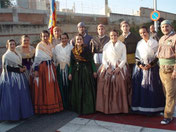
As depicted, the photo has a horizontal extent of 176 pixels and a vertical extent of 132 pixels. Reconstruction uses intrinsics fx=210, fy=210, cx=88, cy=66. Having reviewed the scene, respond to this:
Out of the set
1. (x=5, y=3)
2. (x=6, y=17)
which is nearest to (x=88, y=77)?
(x=6, y=17)

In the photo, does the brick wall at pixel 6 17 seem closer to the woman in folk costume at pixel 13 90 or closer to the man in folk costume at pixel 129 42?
the woman in folk costume at pixel 13 90

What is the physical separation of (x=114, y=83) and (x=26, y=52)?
80.1 inches

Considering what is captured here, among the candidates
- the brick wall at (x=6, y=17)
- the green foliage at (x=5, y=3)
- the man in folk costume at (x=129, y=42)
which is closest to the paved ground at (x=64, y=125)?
the man in folk costume at (x=129, y=42)

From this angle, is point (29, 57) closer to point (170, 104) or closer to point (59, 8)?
point (170, 104)

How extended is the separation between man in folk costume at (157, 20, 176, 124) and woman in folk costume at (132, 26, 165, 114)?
279 millimetres

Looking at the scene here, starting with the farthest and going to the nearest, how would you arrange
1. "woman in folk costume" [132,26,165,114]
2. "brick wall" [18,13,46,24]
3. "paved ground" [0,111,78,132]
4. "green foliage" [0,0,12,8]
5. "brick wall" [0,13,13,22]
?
"green foliage" [0,0,12,8] → "brick wall" [18,13,46,24] → "brick wall" [0,13,13,22] → "woman in folk costume" [132,26,165,114] → "paved ground" [0,111,78,132]

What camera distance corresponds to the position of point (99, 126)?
374cm

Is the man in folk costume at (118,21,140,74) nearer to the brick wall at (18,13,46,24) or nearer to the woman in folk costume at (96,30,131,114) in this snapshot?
the woman in folk costume at (96,30,131,114)

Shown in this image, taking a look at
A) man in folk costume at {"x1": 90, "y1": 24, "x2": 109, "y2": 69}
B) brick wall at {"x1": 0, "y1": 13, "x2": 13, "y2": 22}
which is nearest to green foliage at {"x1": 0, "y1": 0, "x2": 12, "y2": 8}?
brick wall at {"x1": 0, "y1": 13, "x2": 13, "y2": 22}

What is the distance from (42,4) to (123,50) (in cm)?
1011

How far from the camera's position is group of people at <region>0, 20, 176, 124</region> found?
399cm

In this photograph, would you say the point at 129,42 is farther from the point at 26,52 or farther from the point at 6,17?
the point at 6,17

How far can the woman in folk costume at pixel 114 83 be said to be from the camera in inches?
164

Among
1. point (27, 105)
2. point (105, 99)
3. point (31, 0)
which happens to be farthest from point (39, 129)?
point (31, 0)
